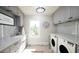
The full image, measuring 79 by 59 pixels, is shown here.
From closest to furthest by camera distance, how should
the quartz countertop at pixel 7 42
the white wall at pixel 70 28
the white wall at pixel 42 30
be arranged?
the quartz countertop at pixel 7 42, the white wall at pixel 42 30, the white wall at pixel 70 28

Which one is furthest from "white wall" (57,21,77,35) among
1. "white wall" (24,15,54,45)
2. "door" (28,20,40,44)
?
"door" (28,20,40,44)

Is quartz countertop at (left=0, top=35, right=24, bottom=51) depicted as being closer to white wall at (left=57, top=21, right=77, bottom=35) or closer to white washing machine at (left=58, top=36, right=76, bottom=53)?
white washing machine at (left=58, top=36, right=76, bottom=53)

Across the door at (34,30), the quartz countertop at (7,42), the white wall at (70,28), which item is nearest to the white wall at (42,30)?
the door at (34,30)

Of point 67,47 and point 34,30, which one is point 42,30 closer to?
point 34,30

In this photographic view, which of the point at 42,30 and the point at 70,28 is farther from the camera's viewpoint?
the point at 70,28

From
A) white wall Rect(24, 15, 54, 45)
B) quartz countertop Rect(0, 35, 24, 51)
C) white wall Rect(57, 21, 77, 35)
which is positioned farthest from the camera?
white wall Rect(57, 21, 77, 35)

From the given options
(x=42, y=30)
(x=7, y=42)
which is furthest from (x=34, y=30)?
(x=7, y=42)

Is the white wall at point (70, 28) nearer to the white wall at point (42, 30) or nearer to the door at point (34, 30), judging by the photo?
the white wall at point (42, 30)

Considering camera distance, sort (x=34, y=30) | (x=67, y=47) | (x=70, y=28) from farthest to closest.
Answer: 1. (x=70, y=28)
2. (x=34, y=30)
3. (x=67, y=47)

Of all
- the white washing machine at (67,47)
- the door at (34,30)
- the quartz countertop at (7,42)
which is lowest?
the white washing machine at (67,47)

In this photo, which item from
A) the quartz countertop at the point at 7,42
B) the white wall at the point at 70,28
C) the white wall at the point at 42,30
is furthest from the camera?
the white wall at the point at 70,28

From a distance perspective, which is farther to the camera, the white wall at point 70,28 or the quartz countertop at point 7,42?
the white wall at point 70,28
